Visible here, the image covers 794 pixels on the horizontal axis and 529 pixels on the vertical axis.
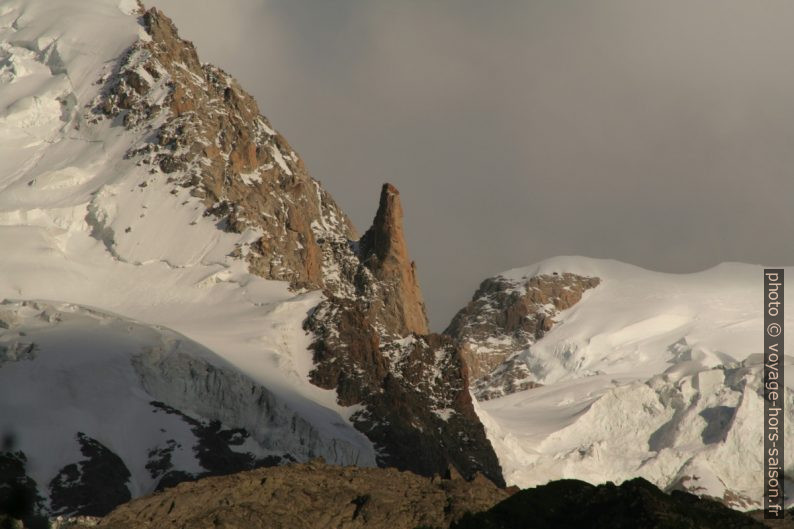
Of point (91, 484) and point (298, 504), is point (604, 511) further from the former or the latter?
point (91, 484)

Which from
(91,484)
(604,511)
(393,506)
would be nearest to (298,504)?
(393,506)

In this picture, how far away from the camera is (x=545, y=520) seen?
104000 millimetres

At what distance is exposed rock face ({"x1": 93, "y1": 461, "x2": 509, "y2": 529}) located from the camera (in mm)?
112500

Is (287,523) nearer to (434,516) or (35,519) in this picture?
(434,516)

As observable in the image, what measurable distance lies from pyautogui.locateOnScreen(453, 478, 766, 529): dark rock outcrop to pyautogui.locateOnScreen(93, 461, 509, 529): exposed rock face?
8.75m

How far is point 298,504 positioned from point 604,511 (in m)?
24.0

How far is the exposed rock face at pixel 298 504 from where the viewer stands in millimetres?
112500

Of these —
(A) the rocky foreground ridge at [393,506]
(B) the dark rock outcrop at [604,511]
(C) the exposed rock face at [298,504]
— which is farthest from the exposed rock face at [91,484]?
(B) the dark rock outcrop at [604,511]

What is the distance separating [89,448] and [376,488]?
82712 millimetres

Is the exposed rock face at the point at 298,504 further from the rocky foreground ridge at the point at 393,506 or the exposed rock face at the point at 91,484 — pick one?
the exposed rock face at the point at 91,484

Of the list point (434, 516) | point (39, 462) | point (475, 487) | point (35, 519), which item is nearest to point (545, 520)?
point (434, 516)

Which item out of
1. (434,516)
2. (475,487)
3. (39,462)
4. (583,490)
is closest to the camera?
(583,490)

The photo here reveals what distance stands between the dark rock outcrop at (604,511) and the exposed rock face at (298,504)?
875 centimetres

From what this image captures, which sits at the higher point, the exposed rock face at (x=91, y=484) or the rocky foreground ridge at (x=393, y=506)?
the exposed rock face at (x=91, y=484)
